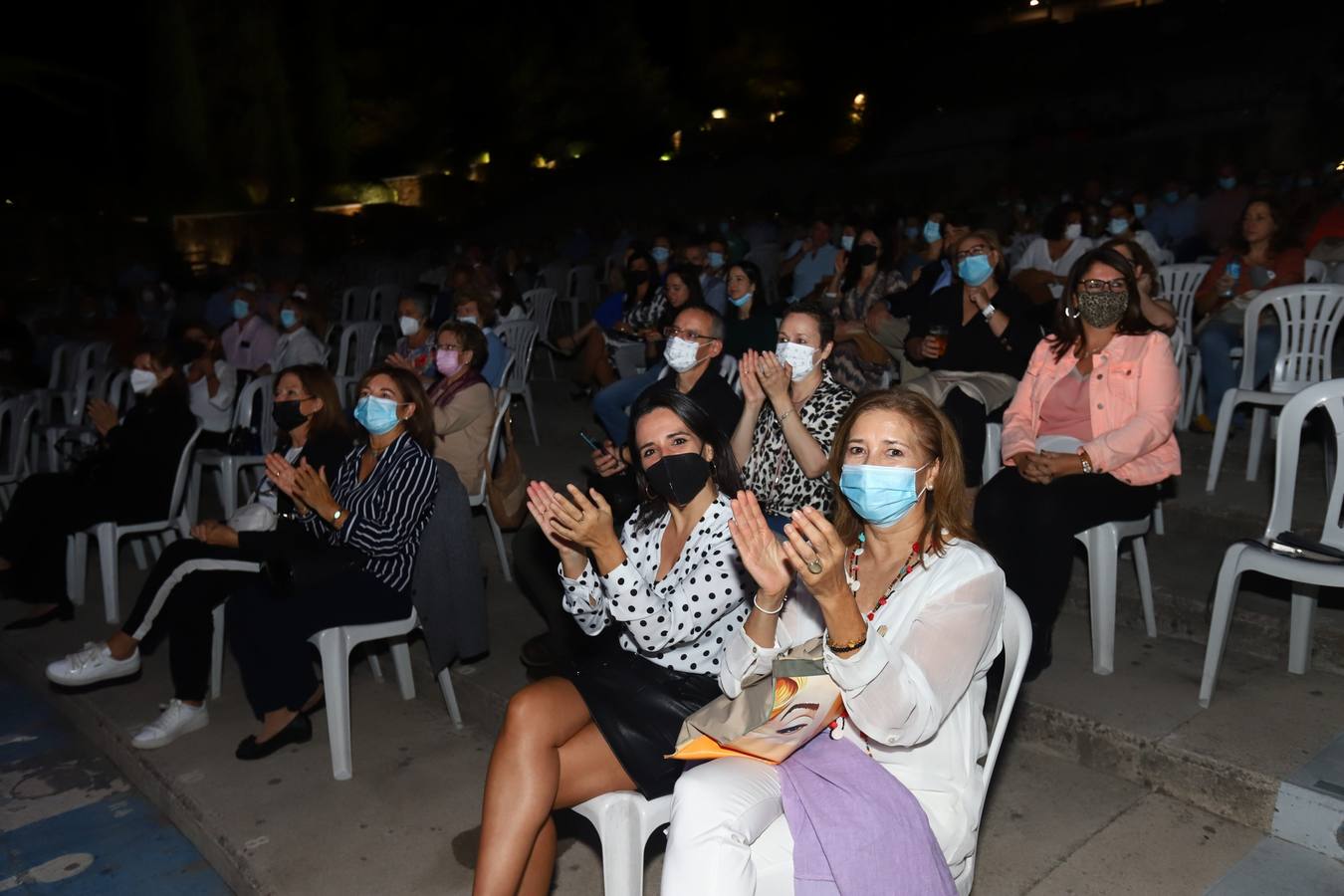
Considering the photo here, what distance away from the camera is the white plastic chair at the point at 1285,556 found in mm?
2861

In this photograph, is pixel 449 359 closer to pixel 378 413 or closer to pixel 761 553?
pixel 378 413

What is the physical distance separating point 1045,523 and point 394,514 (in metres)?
2.09

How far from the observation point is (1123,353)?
11.2 ft

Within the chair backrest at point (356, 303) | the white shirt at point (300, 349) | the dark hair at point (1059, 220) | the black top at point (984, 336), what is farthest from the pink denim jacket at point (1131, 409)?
the chair backrest at point (356, 303)

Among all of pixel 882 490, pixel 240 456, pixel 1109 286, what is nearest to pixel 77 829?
pixel 240 456

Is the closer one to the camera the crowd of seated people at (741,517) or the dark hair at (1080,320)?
the crowd of seated people at (741,517)

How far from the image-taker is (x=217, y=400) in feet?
20.2

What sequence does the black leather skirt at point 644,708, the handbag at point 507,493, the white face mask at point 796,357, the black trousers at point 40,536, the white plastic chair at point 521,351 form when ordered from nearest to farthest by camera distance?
the black leather skirt at point 644,708 → the white face mask at point 796,357 → the handbag at point 507,493 → the black trousers at point 40,536 → the white plastic chair at point 521,351

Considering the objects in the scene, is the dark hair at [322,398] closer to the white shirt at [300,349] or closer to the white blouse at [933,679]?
the white blouse at [933,679]

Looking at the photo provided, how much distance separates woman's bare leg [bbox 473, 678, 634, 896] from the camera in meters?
2.25

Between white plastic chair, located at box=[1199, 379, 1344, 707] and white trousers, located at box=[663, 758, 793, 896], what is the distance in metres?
1.65

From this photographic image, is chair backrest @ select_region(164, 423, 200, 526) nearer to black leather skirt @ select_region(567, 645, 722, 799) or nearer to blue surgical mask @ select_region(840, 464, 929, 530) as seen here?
black leather skirt @ select_region(567, 645, 722, 799)

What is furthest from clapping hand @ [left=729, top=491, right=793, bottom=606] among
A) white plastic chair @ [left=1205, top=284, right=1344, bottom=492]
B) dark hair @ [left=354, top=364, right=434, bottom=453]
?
white plastic chair @ [left=1205, top=284, right=1344, bottom=492]

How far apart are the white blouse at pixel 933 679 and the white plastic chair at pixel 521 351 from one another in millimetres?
4811
